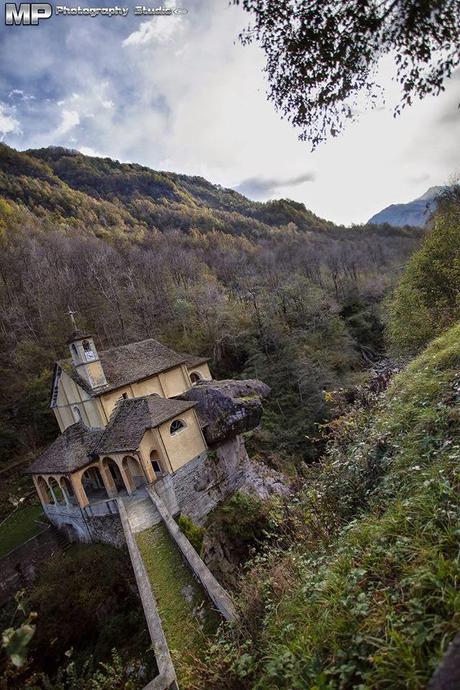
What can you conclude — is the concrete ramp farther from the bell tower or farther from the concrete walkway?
the bell tower

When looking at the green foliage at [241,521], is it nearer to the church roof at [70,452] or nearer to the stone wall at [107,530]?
the stone wall at [107,530]

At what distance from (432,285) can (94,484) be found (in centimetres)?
2209

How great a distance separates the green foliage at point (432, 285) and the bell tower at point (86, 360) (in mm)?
16255

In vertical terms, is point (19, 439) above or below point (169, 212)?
below

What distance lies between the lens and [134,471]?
16.5 m

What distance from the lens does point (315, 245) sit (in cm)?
7544

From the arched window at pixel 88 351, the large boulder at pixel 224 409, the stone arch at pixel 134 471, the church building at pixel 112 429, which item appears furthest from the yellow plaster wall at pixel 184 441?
the arched window at pixel 88 351

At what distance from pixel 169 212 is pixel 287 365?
7145 centimetres

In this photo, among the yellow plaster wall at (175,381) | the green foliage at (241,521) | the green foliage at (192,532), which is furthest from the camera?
the yellow plaster wall at (175,381)

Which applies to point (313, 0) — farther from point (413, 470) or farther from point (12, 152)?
point (12, 152)

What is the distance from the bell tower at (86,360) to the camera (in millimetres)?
17609

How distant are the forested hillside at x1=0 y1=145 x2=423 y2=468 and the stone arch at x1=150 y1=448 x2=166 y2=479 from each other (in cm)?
793

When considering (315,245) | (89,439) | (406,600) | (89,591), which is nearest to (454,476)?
(406,600)

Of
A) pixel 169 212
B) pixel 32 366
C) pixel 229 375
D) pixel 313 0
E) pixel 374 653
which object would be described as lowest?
pixel 229 375
